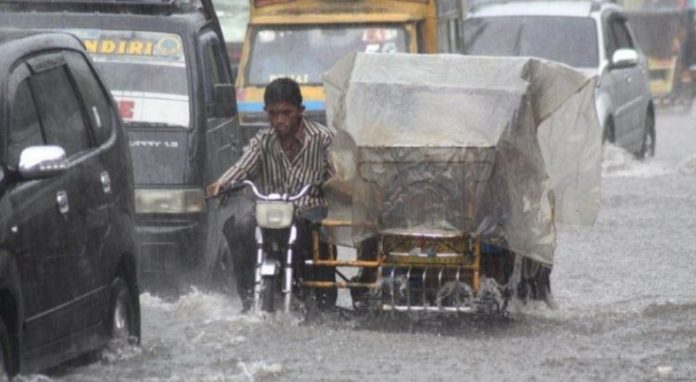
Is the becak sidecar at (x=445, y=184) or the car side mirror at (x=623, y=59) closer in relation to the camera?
the becak sidecar at (x=445, y=184)

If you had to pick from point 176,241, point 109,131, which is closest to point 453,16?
point 176,241

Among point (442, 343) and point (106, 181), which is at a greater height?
point (106, 181)

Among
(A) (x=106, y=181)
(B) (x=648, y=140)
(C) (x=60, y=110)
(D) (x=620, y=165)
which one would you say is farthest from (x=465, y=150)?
(B) (x=648, y=140)

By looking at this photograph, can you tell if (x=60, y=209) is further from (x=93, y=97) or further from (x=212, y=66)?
(x=212, y=66)

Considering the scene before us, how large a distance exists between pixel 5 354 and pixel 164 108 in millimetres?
5078

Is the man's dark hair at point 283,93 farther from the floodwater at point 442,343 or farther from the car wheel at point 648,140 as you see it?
the car wheel at point 648,140

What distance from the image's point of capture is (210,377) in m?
8.84

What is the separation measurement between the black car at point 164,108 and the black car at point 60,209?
7.31 feet

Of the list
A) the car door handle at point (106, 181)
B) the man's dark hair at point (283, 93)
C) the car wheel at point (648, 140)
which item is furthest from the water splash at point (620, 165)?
the car door handle at point (106, 181)

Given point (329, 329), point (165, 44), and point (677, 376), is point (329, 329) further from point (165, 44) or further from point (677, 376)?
point (165, 44)

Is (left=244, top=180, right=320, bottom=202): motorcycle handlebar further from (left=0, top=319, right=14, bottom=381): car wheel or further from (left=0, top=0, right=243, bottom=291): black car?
(left=0, top=319, right=14, bottom=381): car wheel

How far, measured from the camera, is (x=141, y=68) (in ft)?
41.8

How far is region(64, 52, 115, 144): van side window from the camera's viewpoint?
9336 millimetres

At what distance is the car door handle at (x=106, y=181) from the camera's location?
9.08 meters
